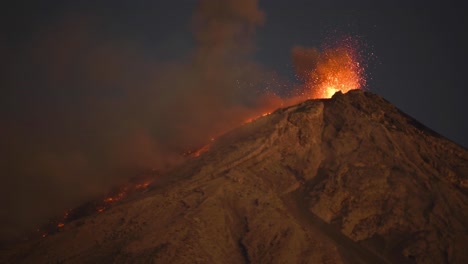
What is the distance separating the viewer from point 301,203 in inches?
1837

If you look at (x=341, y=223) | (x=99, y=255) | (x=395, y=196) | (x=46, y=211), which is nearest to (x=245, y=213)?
(x=341, y=223)

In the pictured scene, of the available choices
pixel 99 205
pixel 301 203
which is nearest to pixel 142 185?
pixel 99 205

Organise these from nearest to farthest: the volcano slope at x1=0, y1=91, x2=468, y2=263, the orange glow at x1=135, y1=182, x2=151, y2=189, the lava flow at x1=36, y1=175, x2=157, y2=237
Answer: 1. the volcano slope at x1=0, y1=91, x2=468, y2=263
2. the lava flow at x1=36, y1=175, x2=157, y2=237
3. the orange glow at x1=135, y1=182, x2=151, y2=189

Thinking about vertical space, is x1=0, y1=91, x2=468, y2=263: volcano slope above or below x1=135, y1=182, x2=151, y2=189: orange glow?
below

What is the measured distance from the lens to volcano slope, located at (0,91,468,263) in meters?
38.2

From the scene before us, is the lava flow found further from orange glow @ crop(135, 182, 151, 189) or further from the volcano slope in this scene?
the volcano slope

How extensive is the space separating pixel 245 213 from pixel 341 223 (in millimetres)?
8996

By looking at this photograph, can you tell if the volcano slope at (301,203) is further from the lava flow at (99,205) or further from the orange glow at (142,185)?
the lava flow at (99,205)

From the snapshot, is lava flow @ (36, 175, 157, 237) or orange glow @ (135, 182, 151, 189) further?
orange glow @ (135, 182, 151, 189)

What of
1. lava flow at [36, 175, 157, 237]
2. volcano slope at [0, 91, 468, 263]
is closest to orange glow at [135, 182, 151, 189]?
lava flow at [36, 175, 157, 237]

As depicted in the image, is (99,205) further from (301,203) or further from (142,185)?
(301,203)

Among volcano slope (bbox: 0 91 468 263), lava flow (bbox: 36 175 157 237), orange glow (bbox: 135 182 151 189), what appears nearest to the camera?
volcano slope (bbox: 0 91 468 263)

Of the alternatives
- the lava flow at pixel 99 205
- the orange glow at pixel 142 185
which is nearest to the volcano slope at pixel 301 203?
the orange glow at pixel 142 185

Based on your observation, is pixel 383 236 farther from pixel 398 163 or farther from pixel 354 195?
pixel 398 163
